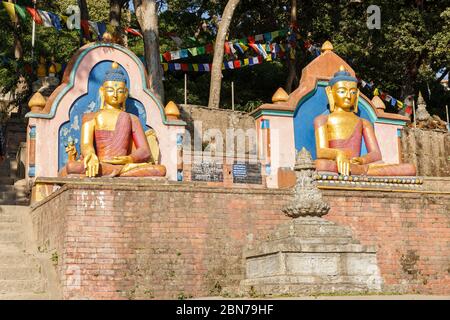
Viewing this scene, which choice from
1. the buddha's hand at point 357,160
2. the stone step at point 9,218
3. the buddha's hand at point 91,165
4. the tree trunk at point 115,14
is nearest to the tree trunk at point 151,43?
the tree trunk at point 115,14

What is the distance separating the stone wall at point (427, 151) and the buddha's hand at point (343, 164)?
6434 mm

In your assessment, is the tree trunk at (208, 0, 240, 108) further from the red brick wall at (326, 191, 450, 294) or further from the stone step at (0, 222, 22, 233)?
the stone step at (0, 222, 22, 233)

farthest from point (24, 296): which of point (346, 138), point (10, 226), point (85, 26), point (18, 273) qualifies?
point (85, 26)

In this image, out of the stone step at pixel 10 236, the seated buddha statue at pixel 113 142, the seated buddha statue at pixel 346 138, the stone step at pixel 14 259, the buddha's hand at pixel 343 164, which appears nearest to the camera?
the stone step at pixel 14 259

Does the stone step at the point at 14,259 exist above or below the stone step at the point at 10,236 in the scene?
below

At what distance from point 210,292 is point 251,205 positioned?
1876 millimetres

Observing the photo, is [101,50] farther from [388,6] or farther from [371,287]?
[388,6]

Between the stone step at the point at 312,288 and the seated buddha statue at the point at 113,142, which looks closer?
the stone step at the point at 312,288

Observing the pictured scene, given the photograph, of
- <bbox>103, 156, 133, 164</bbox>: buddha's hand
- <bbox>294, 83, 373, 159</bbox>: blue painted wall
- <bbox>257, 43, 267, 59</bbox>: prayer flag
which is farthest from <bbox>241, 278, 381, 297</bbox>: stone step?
<bbox>257, 43, 267, 59</bbox>: prayer flag

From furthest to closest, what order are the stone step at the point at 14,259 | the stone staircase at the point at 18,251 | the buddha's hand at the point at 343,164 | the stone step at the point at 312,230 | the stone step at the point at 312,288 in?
the buddha's hand at the point at 343,164 < the stone step at the point at 14,259 < the stone step at the point at 312,230 < the stone staircase at the point at 18,251 < the stone step at the point at 312,288

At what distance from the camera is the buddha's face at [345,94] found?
19.0 m

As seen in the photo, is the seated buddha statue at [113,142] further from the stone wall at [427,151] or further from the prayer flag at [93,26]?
the stone wall at [427,151]

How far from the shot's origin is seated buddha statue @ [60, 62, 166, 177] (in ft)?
52.0

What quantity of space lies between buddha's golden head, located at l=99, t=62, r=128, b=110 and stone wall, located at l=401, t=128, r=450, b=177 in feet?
34.1
